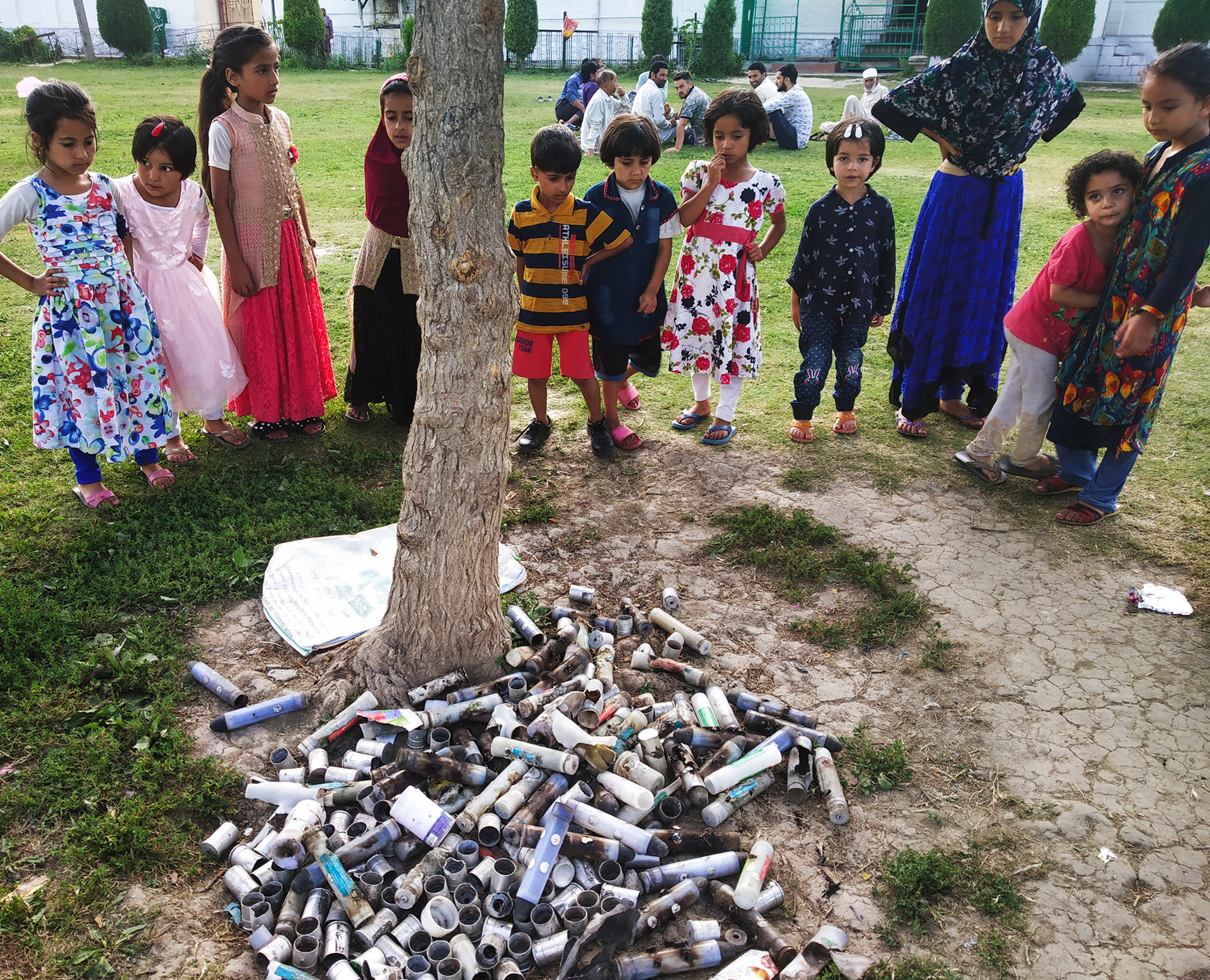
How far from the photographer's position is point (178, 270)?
16.6 ft

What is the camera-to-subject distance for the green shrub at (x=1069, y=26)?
2753 cm

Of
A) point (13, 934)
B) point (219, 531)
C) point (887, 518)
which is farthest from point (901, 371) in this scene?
point (13, 934)

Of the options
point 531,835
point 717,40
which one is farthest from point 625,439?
point 717,40

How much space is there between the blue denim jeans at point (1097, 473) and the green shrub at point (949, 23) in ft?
83.9

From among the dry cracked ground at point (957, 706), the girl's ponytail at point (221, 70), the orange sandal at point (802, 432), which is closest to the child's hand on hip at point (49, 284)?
the girl's ponytail at point (221, 70)

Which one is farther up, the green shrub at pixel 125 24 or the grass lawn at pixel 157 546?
the green shrub at pixel 125 24

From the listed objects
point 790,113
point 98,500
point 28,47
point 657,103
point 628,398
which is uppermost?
point 28,47

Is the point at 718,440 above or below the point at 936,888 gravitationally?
above

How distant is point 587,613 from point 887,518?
2015mm

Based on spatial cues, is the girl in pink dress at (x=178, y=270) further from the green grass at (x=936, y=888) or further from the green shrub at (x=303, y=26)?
the green shrub at (x=303, y=26)

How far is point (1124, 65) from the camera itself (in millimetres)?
28750

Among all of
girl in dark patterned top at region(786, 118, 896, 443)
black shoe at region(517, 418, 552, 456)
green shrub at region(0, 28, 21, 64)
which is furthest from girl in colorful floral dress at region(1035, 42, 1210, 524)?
green shrub at region(0, 28, 21, 64)

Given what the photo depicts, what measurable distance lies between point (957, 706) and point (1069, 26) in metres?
31.3

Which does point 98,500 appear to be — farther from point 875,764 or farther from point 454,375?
point 875,764
